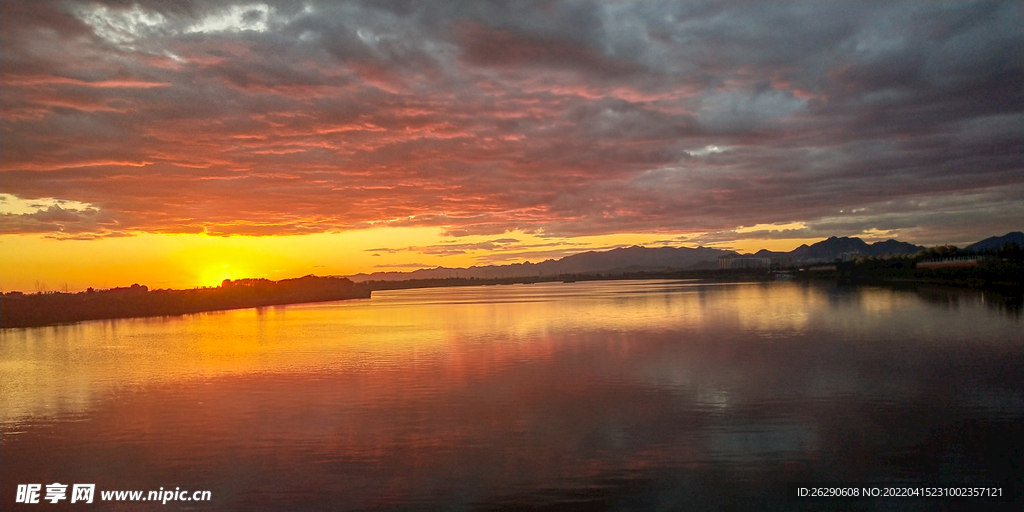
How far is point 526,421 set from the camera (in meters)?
15.8

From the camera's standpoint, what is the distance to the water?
37.6 ft

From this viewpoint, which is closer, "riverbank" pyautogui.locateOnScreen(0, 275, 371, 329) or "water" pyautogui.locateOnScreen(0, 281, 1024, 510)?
"water" pyautogui.locateOnScreen(0, 281, 1024, 510)

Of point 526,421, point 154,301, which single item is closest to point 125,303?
point 154,301

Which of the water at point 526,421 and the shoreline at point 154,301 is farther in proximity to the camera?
the shoreline at point 154,301

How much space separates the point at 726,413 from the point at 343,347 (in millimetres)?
21412

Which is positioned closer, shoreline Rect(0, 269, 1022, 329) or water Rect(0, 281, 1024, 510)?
water Rect(0, 281, 1024, 510)

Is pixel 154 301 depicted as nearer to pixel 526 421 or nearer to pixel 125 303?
pixel 125 303

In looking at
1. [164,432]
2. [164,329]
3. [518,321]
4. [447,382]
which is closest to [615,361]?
[447,382]

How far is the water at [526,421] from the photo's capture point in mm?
11445

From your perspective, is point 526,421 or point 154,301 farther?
point 154,301

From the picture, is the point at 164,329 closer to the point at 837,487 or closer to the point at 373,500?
the point at 373,500

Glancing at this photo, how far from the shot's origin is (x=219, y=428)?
52.5 feet

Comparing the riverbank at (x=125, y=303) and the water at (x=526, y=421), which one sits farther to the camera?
the riverbank at (x=125, y=303)

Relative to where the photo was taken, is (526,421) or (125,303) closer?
(526,421)
